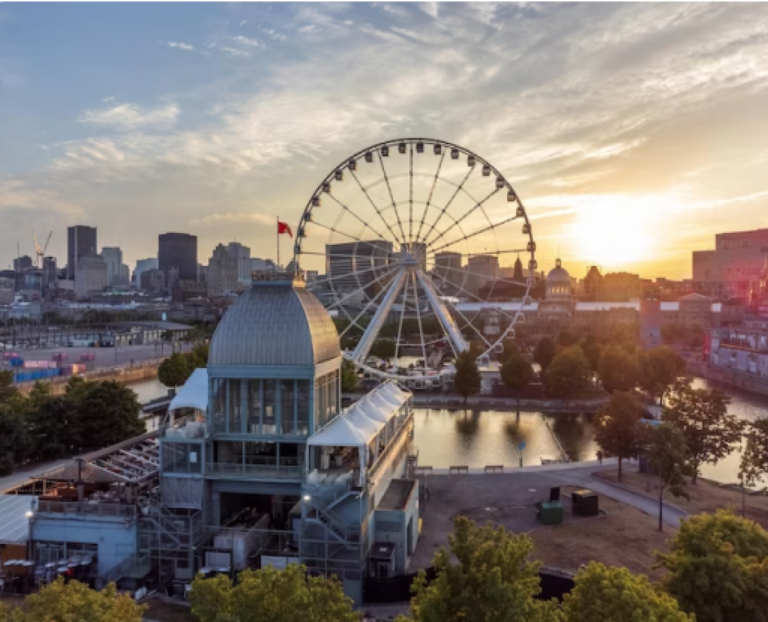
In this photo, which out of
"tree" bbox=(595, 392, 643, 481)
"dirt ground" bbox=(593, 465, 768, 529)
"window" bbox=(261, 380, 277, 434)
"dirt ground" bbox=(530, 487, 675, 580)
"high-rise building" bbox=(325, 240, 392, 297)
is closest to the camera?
"dirt ground" bbox=(530, 487, 675, 580)

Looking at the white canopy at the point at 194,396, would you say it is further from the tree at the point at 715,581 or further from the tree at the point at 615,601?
the tree at the point at 715,581

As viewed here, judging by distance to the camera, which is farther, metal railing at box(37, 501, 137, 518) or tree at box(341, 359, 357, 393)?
tree at box(341, 359, 357, 393)

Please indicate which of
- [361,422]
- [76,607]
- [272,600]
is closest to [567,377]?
[361,422]

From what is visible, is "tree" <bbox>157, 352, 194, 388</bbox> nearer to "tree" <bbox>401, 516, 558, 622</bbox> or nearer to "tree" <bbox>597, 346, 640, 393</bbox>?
"tree" <bbox>597, 346, 640, 393</bbox>

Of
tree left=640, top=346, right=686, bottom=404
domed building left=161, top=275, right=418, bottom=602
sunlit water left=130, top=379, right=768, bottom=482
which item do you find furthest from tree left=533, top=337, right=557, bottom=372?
domed building left=161, top=275, right=418, bottom=602

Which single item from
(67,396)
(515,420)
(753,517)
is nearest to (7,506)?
(67,396)

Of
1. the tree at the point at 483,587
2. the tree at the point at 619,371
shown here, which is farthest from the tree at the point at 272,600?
the tree at the point at 619,371

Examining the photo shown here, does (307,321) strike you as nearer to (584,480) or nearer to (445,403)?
(584,480)
